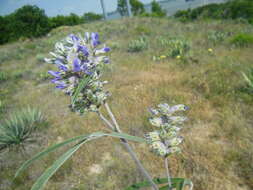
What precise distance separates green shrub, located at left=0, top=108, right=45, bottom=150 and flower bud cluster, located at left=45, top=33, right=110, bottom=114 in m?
2.54

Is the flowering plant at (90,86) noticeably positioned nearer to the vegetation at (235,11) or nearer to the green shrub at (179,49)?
the green shrub at (179,49)

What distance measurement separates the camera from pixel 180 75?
12.5 ft

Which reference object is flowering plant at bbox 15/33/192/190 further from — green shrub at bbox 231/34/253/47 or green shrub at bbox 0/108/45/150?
green shrub at bbox 231/34/253/47

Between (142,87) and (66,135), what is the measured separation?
1.91m

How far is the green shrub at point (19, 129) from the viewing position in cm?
260

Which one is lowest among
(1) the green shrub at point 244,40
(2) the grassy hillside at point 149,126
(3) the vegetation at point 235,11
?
(2) the grassy hillside at point 149,126

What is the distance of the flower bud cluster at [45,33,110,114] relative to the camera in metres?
0.69

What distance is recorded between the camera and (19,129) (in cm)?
274

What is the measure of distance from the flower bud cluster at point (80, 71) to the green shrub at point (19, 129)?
8.34 ft

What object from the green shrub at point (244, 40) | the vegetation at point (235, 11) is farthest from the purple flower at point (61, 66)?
the vegetation at point (235, 11)

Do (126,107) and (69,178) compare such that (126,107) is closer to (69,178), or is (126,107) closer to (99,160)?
(99,160)

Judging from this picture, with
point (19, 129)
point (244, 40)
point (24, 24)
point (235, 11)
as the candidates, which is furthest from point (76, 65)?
point (24, 24)

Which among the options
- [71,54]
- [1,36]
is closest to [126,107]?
[71,54]

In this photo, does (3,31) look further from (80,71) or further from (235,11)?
(80,71)
